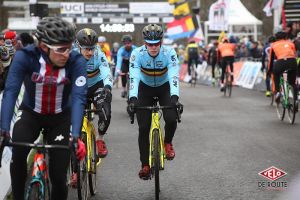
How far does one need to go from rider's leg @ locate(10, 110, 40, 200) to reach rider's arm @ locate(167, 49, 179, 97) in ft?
7.53

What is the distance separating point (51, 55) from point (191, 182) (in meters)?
A: 3.43

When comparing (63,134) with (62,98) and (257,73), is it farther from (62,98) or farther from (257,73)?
(257,73)

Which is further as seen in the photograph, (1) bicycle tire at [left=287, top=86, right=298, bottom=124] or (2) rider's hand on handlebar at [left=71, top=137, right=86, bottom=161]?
(1) bicycle tire at [left=287, top=86, right=298, bottom=124]

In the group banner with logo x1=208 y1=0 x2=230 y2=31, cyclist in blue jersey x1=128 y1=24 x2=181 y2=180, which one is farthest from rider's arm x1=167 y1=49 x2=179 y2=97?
banner with logo x1=208 y1=0 x2=230 y2=31

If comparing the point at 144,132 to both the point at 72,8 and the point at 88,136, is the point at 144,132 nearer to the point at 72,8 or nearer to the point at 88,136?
the point at 88,136

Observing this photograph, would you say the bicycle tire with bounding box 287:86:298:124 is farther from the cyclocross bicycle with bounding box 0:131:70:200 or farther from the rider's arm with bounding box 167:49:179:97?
the cyclocross bicycle with bounding box 0:131:70:200

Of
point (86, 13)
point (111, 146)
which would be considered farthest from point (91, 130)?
point (86, 13)

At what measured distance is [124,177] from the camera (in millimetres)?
8328

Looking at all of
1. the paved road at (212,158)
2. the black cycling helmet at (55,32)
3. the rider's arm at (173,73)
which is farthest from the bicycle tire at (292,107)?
the black cycling helmet at (55,32)

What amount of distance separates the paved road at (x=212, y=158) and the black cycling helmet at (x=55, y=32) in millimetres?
2713

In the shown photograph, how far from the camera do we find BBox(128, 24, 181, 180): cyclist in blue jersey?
287 inches

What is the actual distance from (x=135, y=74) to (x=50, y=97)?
2.30 m

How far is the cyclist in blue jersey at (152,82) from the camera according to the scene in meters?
7.29

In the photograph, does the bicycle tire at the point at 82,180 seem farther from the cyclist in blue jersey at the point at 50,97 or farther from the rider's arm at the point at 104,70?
the cyclist in blue jersey at the point at 50,97
